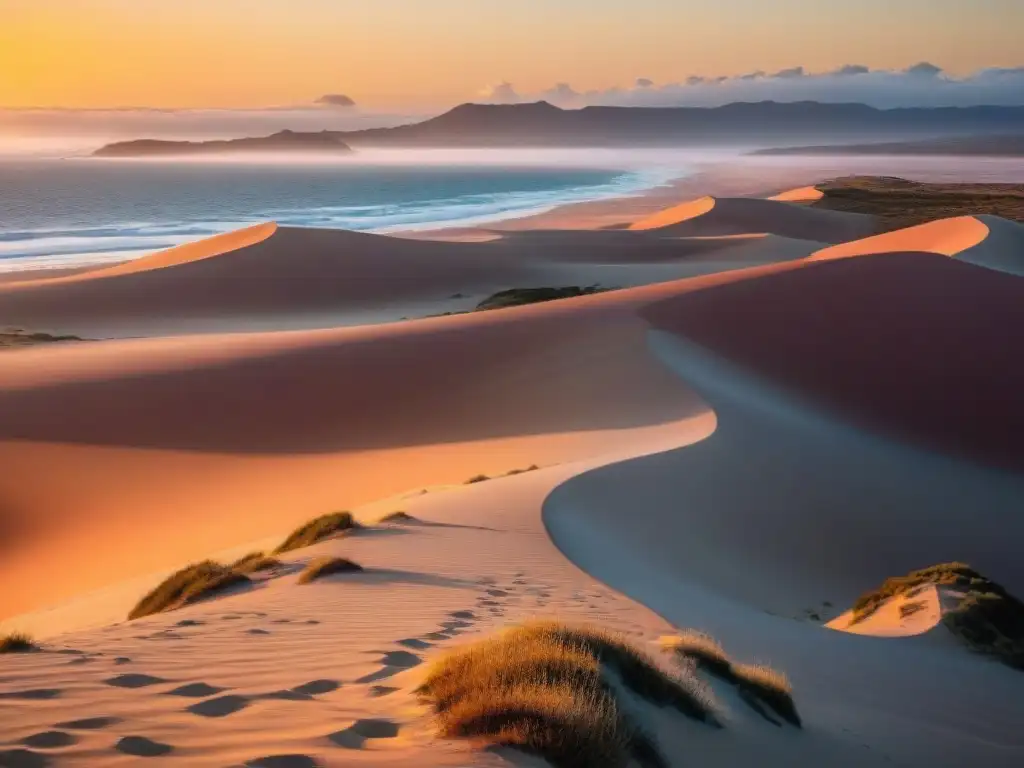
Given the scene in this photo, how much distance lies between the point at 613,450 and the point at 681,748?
9489 mm

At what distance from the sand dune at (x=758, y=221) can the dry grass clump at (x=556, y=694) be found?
174 feet

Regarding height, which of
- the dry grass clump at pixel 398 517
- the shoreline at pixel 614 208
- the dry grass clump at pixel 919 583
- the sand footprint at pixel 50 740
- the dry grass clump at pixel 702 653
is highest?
the shoreline at pixel 614 208

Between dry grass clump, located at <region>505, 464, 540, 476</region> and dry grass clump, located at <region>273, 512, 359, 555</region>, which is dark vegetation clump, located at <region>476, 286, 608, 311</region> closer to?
dry grass clump, located at <region>505, 464, 540, 476</region>

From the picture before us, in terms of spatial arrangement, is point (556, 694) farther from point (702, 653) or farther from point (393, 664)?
point (702, 653)

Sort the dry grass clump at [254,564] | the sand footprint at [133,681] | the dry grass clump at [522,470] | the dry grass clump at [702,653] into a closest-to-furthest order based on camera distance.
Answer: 1. the sand footprint at [133,681]
2. the dry grass clump at [702,653]
3. the dry grass clump at [254,564]
4. the dry grass clump at [522,470]

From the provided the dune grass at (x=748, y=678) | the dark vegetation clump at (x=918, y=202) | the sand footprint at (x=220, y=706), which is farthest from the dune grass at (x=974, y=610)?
the dark vegetation clump at (x=918, y=202)

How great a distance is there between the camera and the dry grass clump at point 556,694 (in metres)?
3.79

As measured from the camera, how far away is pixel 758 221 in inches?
2367

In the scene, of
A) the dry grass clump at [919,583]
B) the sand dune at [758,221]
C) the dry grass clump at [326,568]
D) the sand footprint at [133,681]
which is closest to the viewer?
Answer: the sand footprint at [133,681]

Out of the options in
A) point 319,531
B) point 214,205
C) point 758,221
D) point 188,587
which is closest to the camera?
point 188,587

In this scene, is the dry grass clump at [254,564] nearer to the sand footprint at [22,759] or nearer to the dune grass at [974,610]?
the sand footprint at [22,759]

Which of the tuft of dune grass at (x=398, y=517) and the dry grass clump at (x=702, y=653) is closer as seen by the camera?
the dry grass clump at (x=702, y=653)

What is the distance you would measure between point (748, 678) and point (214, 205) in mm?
93812

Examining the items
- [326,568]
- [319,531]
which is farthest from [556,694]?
[319,531]
